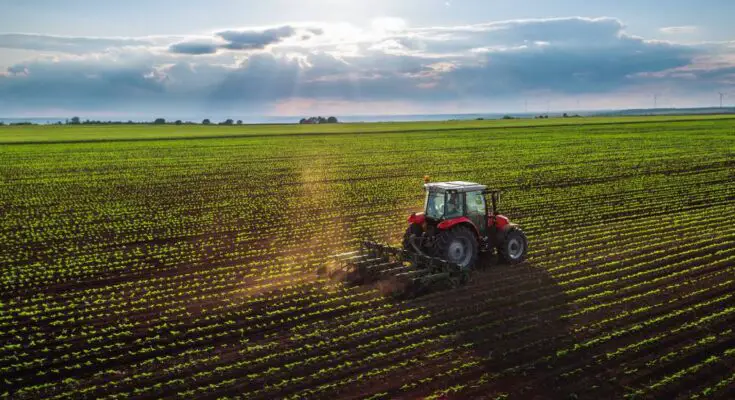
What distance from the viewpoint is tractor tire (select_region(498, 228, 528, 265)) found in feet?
50.4

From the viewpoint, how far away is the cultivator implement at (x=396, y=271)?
13.6 m

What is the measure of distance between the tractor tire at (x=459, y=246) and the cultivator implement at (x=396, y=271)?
366mm

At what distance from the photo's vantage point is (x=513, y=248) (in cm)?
1563

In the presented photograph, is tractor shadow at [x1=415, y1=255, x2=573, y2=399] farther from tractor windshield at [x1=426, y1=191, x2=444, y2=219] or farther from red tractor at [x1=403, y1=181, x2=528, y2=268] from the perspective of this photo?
tractor windshield at [x1=426, y1=191, x2=444, y2=219]

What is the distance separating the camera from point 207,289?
14.5 metres

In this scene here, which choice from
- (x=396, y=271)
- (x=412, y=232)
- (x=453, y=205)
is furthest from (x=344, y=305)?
(x=453, y=205)

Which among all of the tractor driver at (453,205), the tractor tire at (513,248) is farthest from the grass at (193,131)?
the tractor tire at (513,248)

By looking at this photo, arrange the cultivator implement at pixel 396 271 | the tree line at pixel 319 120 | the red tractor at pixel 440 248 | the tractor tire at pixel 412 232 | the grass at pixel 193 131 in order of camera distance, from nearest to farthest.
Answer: the cultivator implement at pixel 396 271
the red tractor at pixel 440 248
the tractor tire at pixel 412 232
the grass at pixel 193 131
the tree line at pixel 319 120

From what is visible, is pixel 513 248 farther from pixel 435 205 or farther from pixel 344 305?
pixel 344 305

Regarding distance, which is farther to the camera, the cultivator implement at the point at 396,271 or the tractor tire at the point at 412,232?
the tractor tire at the point at 412,232

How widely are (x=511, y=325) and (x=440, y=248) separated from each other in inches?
116

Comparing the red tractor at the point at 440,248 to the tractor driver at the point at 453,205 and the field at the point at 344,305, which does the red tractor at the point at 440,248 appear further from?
the field at the point at 344,305

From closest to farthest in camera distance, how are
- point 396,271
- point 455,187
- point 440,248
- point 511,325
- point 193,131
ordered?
point 511,325
point 440,248
point 396,271
point 455,187
point 193,131

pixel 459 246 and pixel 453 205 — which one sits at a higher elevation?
pixel 453 205
